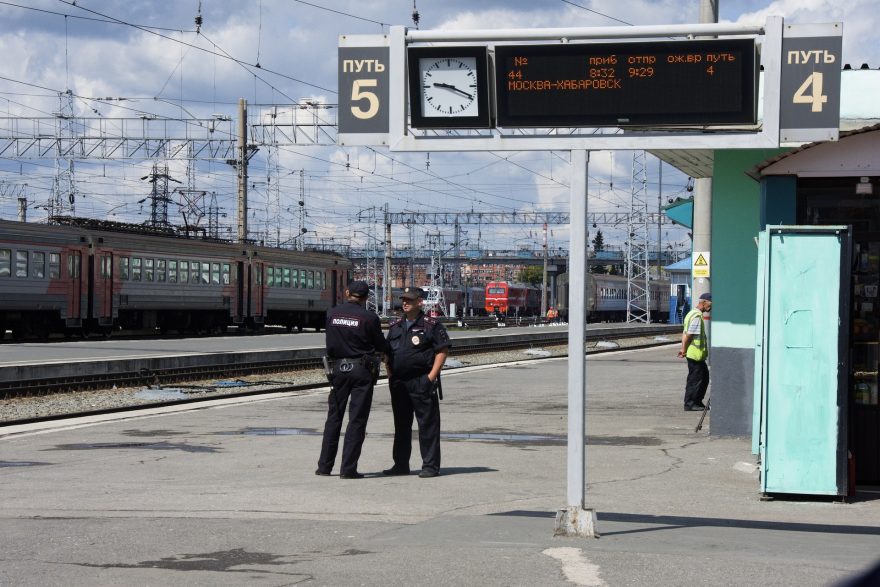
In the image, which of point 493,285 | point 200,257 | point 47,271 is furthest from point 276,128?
point 493,285

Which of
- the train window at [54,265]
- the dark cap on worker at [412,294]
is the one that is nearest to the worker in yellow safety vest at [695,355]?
the dark cap on worker at [412,294]

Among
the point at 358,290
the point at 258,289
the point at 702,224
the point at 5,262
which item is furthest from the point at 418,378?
the point at 258,289

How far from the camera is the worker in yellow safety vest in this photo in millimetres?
18219

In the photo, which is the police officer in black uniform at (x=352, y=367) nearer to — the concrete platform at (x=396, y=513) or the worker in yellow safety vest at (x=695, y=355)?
the concrete platform at (x=396, y=513)

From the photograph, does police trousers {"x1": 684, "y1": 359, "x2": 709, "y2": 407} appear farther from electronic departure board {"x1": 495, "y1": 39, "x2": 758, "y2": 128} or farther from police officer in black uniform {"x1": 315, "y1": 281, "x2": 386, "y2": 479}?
electronic departure board {"x1": 495, "y1": 39, "x2": 758, "y2": 128}

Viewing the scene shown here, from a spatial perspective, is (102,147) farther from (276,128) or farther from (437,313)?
(437,313)

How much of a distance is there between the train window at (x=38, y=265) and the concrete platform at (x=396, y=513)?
21537 mm

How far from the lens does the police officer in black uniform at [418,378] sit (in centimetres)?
1129

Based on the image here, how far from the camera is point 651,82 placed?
8594 millimetres

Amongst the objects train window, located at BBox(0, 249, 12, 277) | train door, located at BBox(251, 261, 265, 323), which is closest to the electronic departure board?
train window, located at BBox(0, 249, 12, 277)

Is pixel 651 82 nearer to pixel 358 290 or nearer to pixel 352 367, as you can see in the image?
pixel 358 290

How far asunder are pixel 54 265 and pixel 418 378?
1130 inches

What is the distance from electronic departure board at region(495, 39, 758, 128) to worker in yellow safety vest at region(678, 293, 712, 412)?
9.73m

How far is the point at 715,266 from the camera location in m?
14.5
